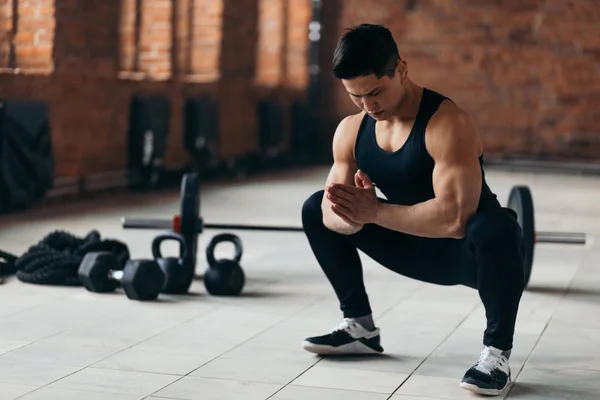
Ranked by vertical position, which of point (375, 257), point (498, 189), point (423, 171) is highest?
point (423, 171)

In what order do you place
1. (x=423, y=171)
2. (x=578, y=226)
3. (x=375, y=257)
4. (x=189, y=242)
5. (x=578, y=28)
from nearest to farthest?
(x=423, y=171)
(x=375, y=257)
(x=189, y=242)
(x=578, y=226)
(x=578, y=28)

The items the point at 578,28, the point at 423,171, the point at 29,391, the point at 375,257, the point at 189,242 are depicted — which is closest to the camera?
the point at 29,391

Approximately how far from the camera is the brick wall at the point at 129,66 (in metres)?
7.50

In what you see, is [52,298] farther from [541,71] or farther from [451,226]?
[541,71]

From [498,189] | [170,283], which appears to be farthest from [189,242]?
[498,189]

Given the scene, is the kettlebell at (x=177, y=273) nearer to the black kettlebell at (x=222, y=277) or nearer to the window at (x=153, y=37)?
the black kettlebell at (x=222, y=277)

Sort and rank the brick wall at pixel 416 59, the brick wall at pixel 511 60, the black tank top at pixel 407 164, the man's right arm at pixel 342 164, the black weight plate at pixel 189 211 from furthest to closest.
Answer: the brick wall at pixel 511 60 < the brick wall at pixel 416 59 < the black weight plate at pixel 189 211 < the man's right arm at pixel 342 164 < the black tank top at pixel 407 164

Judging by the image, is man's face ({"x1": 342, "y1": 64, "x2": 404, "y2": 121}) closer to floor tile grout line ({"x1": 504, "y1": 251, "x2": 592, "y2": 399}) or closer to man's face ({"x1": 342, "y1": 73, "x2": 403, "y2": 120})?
man's face ({"x1": 342, "y1": 73, "x2": 403, "y2": 120})

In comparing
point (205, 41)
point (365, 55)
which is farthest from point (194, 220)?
point (205, 41)

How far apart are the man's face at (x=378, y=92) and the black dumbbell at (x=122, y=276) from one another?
1.39 m

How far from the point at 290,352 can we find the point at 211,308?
75 cm

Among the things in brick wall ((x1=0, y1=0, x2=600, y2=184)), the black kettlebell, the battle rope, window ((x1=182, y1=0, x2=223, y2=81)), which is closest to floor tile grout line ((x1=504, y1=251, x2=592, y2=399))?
the black kettlebell

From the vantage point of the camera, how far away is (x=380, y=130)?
3.17m

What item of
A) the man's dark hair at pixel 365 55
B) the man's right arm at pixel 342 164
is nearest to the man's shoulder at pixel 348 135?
the man's right arm at pixel 342 164
